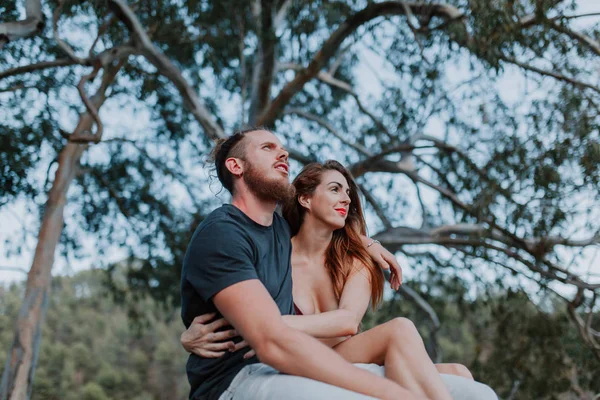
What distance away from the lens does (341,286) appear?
2791mm

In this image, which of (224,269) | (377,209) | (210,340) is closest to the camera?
(224,269)

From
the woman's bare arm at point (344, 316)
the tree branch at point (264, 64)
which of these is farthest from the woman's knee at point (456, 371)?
the tree branch at point (264, 64)

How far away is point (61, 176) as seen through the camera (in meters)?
8.61

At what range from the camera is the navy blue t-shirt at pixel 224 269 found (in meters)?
2.10

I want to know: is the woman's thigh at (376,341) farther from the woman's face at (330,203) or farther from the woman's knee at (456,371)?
the woman's face at (330,203)

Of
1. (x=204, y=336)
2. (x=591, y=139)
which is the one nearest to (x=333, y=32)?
(x=591, y=139)

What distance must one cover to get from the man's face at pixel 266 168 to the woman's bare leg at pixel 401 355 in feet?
1.87

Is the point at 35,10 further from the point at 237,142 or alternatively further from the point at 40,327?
the point at 237,142

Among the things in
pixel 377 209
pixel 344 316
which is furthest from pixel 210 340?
pixel 377 209

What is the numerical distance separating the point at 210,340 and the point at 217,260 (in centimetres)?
28

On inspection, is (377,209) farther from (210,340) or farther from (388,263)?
(210,340)

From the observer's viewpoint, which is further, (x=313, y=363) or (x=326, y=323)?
(x=326, y=323)

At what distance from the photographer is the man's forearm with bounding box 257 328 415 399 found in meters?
1.97

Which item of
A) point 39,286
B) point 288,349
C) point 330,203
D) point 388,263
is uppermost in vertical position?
point 39,286
